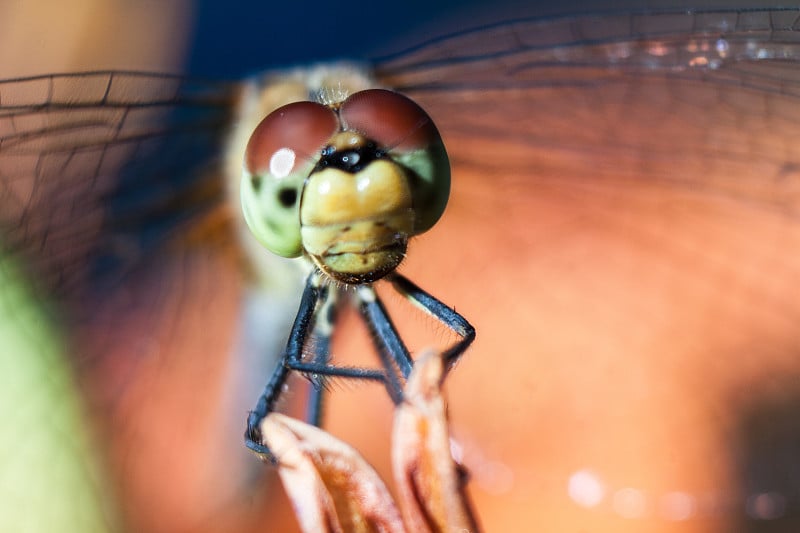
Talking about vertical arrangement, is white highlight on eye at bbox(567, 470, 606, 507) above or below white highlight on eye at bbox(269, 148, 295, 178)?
below

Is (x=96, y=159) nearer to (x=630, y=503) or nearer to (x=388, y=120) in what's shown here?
(x=388, y=120)

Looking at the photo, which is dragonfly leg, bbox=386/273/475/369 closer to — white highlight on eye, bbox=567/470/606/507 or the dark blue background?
white highlight on eye, bbox=567/470/606/507

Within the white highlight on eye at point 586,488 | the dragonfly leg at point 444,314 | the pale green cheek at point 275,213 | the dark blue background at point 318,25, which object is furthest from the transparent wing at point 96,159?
the dark blue background at point 318,25

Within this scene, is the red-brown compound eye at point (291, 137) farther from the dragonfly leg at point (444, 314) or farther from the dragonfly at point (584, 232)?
the dragonfly at point (584, 232)

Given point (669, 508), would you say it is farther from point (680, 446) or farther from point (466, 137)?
point (466, 137)

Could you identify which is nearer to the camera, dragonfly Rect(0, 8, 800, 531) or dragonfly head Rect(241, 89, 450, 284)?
dragonfly head Rect(241, 89, 450, 284)

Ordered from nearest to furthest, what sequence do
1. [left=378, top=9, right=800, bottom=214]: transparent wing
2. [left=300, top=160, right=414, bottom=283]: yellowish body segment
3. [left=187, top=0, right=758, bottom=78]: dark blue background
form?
[left=300, top=160, right=414, bottom=283]: yellowish body segment
[left=378, top=9, right=800, bottom=214]: transparent wing
[left=187, top=0, right=758, bottom=78]: dark blue background

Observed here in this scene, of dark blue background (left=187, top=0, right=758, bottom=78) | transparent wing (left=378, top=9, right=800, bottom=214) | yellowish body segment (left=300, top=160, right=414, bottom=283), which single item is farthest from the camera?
dark blue background (left=187, top=0, right=758, bottom=78)

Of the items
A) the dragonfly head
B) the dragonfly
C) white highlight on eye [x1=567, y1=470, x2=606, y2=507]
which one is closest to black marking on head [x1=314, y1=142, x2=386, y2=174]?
the dragonfly head
